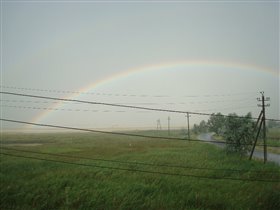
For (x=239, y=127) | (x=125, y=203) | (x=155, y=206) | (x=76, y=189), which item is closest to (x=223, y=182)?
(x=155, y=206)

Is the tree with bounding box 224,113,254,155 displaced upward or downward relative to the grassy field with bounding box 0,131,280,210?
upward

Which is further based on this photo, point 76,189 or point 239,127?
point 239,127

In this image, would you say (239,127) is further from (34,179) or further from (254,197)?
(34,179)

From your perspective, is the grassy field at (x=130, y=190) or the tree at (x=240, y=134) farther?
the tree at (x=240, y=134)

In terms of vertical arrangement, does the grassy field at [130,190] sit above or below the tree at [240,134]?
below

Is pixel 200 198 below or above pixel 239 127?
below

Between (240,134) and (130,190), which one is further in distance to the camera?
(240,134)

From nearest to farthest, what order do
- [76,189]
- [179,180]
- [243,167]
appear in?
[76,189] → [179,180] → [243,167]

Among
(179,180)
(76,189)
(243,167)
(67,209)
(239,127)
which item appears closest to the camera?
(67,209)

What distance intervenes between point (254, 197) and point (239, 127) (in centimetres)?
2115

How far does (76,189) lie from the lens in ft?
54.6

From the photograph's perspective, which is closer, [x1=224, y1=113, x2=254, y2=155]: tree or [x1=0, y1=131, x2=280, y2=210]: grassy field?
[x1=0, y1=131, x2=280, y2=210]: grassy field

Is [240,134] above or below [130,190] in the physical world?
above

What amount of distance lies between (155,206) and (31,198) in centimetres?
813
